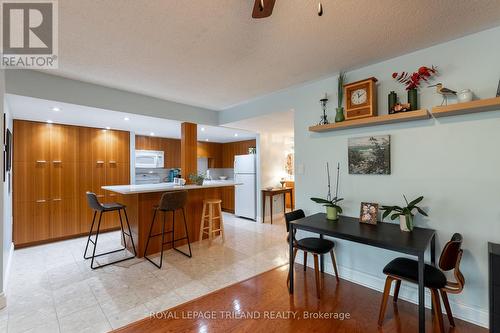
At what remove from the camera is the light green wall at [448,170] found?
1.88 metres

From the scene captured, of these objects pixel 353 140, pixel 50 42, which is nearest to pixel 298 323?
pixel 353 140

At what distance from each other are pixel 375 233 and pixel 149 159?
202 inches

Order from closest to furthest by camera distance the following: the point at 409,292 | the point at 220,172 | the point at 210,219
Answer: the point at 409,292, the point at 210,219, the point at 220,172

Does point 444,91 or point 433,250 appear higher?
point 444,91

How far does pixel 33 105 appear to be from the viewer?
2.90 metres

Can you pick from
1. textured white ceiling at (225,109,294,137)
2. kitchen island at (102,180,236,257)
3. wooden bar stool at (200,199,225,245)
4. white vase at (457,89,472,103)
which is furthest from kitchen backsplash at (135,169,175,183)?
white vase at (457,89,472,103)

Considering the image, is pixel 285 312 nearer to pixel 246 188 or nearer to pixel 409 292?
pixel 409 292

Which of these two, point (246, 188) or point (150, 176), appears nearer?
point (246, 188)

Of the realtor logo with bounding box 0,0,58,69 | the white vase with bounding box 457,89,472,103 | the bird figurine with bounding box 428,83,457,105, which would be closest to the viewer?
the realtor logo with bounding box 0,0,58,69

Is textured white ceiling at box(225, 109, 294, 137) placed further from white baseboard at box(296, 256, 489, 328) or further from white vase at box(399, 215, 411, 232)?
white baseboard at box(296, 256, 489, 328)

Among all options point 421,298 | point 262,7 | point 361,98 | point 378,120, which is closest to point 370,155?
point 378,120

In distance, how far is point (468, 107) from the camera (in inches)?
70.7

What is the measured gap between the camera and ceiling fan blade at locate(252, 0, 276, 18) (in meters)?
1.10

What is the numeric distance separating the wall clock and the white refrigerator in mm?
3219
